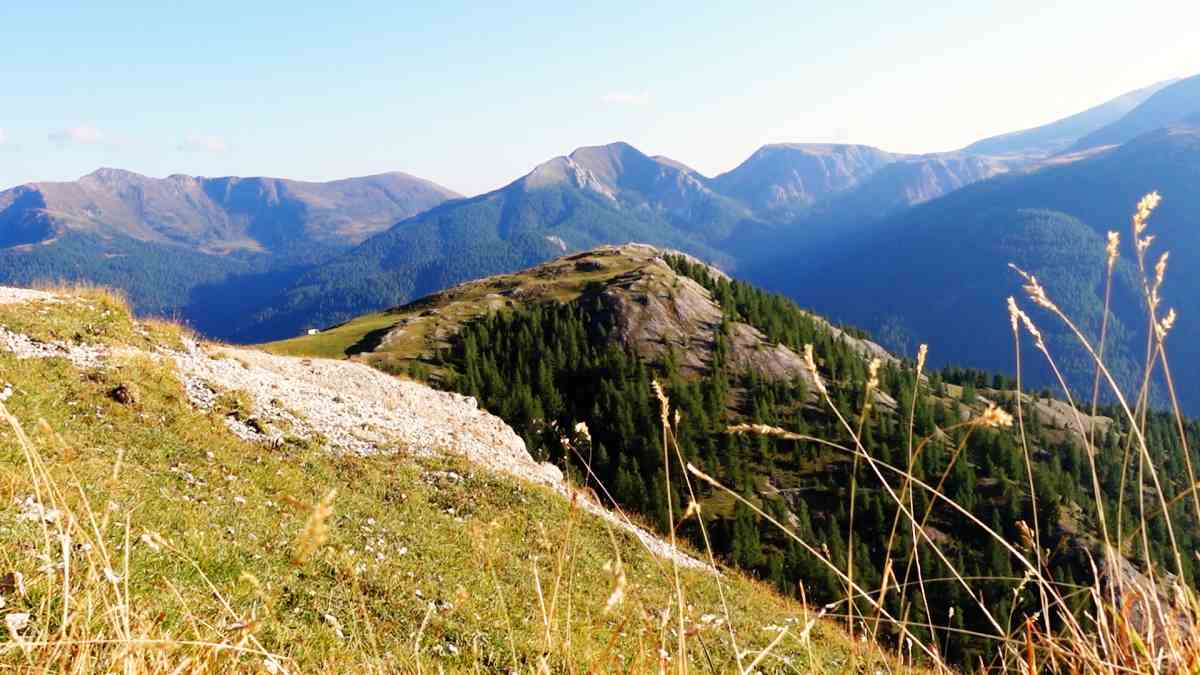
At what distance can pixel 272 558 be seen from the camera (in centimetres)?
→ 930

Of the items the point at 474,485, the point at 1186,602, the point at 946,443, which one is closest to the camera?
the point at 1186,602

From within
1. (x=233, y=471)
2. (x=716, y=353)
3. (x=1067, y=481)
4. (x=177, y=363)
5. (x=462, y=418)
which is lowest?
(x=1067, y=481)

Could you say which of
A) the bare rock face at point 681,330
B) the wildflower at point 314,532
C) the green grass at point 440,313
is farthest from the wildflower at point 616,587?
the bare rock face at point 681,330

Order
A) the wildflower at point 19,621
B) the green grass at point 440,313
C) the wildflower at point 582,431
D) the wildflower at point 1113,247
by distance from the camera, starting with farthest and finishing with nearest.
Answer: the green grass at point 440,313 < the wildflower at point 582,431 < the wildflower at point 19,621 < the wildflower at point 1113,247

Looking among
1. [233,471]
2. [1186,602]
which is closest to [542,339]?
[233,471]

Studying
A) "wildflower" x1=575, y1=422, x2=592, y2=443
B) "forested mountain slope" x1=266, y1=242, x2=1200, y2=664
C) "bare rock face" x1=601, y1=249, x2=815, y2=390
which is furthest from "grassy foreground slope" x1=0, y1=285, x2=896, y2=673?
"bare rock face" x1=601, y1=249, x2=815, y2=390

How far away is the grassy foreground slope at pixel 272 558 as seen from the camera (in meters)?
3.30

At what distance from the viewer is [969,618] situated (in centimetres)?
7062

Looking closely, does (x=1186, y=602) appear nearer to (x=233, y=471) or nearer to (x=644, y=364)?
(x=233, y=471)

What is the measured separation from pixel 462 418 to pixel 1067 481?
8830 centimetres

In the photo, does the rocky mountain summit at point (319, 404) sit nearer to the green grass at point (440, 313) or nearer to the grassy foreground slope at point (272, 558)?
the grassy foreground slope at point (272, 558)

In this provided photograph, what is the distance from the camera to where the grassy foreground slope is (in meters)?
3.30

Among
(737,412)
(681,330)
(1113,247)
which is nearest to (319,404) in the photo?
(1113,247)

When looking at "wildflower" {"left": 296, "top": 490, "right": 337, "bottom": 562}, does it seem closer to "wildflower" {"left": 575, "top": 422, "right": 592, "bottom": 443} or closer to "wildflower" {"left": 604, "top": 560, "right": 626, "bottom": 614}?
"wildflower" {"left": 604, "top": 560, "right": 626, "bottom": 614}
